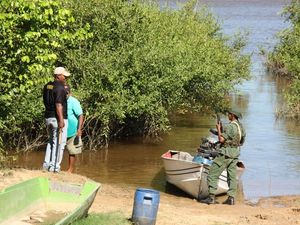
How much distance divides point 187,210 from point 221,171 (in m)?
1.81

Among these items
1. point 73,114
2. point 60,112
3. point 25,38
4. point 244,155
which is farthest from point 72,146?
point 244,155

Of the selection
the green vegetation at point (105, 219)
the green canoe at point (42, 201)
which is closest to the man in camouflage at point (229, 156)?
the green vegetation at point (105, 219)

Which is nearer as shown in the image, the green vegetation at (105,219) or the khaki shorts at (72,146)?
the green vegetation at (105,219)

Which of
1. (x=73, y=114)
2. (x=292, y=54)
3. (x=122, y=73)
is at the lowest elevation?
(x=73, y=114)

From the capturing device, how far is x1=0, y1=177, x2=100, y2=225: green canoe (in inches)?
325

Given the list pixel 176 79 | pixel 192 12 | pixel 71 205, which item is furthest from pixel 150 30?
pixel 71 205

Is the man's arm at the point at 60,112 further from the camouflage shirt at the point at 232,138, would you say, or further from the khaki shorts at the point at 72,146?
the camouflage shirt at the point at 232,138

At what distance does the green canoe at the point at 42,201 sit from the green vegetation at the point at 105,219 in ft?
0.37

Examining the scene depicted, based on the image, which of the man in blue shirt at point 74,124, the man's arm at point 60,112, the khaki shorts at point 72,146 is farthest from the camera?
the khaki shorts at point 72,146

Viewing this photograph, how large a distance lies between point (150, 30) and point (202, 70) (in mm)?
1908

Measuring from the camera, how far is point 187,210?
444 inches

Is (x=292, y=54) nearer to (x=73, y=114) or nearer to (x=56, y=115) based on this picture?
(x=73, y=114)

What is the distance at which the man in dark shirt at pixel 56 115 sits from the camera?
11.3m

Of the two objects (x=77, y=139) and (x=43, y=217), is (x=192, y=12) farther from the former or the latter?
(x=43, y=217)
